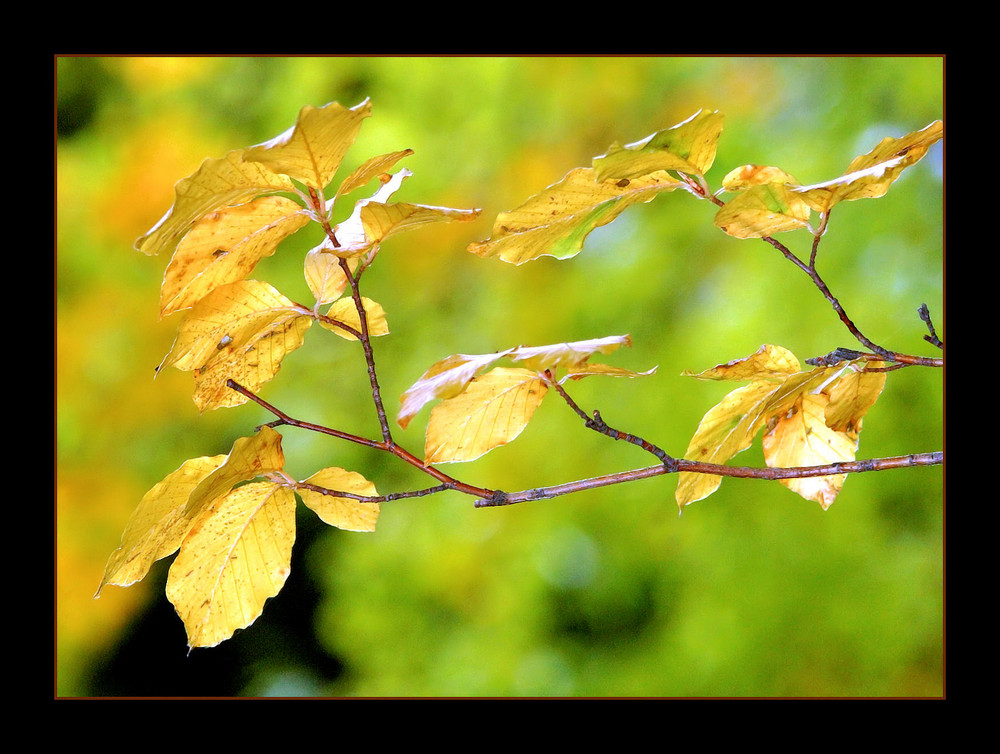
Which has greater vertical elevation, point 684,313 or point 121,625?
point 684,313

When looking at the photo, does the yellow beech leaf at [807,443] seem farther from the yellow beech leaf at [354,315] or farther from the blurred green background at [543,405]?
the blurred green background at [543,405]

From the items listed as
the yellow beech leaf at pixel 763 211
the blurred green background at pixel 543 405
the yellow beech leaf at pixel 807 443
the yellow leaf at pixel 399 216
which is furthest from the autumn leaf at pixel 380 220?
the blurred green background at pixel 543 405

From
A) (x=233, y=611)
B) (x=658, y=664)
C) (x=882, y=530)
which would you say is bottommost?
(x=658, y=664)

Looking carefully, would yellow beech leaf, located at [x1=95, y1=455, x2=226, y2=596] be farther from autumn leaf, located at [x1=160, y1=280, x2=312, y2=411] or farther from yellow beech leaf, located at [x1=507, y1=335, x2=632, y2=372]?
yellow beech leaf, located at [x1=507, y1=335, x2=632, y2=372]

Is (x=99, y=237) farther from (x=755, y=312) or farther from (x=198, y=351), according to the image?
(x=198, y=351)

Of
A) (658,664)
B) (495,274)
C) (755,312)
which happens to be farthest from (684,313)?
(658,664)

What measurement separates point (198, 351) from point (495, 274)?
103 centimetres

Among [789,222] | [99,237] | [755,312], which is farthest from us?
[99,237]

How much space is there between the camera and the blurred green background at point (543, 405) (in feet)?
3.72

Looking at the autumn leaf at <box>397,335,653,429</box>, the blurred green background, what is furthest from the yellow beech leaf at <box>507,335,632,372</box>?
the blurred green background

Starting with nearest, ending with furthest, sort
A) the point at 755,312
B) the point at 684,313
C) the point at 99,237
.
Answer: the point at 755,312 → the point at 684,313 → the point at 99,237

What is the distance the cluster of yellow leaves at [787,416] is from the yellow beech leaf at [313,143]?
0.56 ft

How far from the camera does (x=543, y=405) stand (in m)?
1.26

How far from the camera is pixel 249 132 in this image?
1410 millimetres
